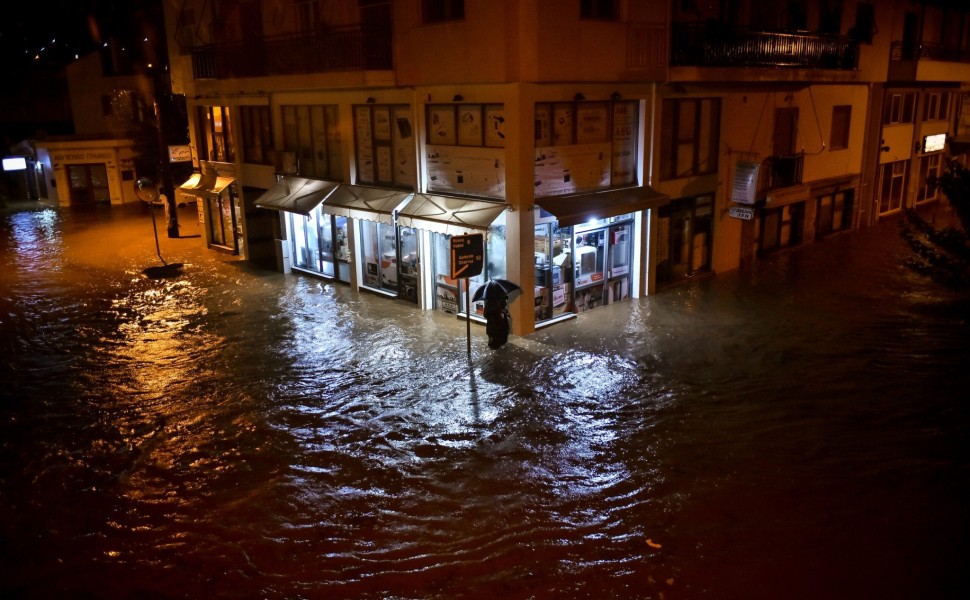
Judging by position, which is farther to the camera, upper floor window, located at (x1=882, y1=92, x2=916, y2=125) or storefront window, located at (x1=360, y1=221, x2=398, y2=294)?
upper floor window, located at (x1=882, y1=92, x2=916, y2=125)

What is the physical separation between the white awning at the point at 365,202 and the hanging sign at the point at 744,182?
27.7 ft

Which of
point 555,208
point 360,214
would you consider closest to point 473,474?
point 555,208

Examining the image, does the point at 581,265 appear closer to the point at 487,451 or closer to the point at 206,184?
the point at 487,451

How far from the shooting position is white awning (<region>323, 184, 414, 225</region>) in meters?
16.3

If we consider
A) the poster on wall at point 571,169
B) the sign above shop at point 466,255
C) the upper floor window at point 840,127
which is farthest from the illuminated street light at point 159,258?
the upper floor window at point 840,127

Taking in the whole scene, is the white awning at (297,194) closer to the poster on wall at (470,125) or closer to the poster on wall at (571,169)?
the poster on wall at (470,125)

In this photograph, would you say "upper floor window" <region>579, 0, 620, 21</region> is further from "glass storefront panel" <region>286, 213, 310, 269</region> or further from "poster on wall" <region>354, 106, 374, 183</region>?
"glass storefront panel" <region>286, 213, 310, 269</region>

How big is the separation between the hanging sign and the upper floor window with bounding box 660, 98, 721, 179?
2.11 ft

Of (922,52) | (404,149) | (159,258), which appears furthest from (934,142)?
(159,258)

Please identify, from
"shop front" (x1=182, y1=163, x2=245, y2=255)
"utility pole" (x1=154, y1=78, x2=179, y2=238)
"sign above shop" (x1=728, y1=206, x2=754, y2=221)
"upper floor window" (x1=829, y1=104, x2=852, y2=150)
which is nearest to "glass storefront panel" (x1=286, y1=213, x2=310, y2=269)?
"shop front" (x1=182, y1=163, x2=245, y2=255)

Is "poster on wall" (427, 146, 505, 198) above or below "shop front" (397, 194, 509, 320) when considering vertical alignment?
above

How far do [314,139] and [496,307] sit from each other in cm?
871

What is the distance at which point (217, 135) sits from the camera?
76.0ft

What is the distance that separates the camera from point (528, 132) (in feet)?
45.2
